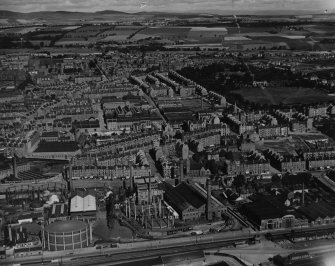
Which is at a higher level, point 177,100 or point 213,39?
point 213,39

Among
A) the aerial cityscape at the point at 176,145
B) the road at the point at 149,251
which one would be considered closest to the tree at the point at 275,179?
the aerial cityscape at the point at 176,145

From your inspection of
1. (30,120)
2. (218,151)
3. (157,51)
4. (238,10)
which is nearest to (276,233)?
(218,151)

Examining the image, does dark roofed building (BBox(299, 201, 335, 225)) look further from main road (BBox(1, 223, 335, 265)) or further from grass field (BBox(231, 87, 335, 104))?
grass field (BBox(231, 87, 335, 104))

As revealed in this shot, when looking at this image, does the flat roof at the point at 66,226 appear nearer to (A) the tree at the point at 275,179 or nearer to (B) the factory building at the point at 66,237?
(B) the factory building at the point at 66,237

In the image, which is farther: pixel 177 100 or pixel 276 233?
pixel 177 100

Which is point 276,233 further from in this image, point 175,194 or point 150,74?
point 150,74

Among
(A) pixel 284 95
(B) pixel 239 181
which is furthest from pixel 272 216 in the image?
(A) pixel 284 95

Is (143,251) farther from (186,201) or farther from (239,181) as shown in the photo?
(239,181)
